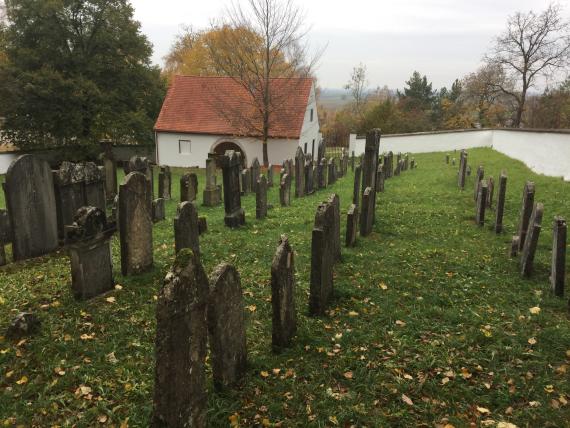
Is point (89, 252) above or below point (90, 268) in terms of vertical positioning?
above

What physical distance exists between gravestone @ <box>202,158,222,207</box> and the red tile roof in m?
13.8

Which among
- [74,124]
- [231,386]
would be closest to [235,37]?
[74,124]

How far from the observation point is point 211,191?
14023mm

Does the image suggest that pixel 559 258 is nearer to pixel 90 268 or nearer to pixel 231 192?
pixel 90 268

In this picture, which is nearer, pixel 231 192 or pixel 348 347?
pixel 348 347

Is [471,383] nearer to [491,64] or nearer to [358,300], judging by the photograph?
[358,300]

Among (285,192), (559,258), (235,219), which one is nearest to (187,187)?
(235,219)

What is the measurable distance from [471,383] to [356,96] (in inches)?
2505

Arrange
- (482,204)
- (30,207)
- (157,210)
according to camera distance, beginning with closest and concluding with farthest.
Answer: (30,207) → (482,204) → (157,210)

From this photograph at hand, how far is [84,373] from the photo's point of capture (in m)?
4.25

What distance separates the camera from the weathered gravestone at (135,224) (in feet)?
20.0

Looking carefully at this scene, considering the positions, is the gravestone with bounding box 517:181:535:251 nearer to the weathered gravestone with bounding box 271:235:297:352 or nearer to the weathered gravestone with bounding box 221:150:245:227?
the weathered gravestone with bounding box 271:235:297:352

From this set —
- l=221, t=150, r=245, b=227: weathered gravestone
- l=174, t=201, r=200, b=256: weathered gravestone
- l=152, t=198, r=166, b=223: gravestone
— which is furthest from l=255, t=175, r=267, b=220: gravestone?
l=174, t=201, r=200, b=256: weathered gravestone

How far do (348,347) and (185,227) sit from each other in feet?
9.84
